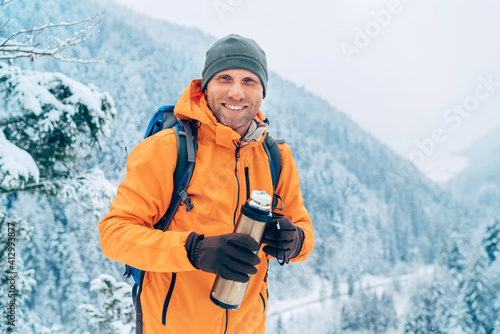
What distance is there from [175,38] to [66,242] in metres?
135

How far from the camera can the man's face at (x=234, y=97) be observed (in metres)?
2.19

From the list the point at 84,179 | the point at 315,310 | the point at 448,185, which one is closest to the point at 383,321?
the point at 315,310

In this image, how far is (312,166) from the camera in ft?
339

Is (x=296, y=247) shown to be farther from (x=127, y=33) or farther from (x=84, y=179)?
(x=127, y=33)

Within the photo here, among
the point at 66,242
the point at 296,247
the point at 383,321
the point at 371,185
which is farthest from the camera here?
the point at 371,185

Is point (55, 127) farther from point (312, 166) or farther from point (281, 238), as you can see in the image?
point (312, 166)

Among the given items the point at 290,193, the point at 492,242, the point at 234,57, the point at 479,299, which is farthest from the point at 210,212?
the point at 492,242

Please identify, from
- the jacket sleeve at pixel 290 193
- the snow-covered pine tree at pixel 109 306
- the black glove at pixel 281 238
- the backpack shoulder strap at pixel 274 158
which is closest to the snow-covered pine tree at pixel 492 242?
the snow-covered pine tree at pixel 109 306

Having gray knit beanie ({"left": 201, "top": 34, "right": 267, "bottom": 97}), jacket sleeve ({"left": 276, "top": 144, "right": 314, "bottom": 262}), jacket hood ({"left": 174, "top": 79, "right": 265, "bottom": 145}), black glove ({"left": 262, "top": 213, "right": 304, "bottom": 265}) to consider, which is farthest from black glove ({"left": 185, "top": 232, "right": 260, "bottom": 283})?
gray knit beanie ({"left": 201, "top": 34, "right": 267, "bottom": 97})

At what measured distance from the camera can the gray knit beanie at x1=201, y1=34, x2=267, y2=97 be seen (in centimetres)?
227

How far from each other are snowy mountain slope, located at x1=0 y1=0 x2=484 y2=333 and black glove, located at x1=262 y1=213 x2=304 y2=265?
34698 mm

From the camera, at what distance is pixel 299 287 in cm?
6725

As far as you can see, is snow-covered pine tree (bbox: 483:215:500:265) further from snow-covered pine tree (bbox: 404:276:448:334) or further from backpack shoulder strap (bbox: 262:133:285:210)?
backpack shoulder strap (bbox: 262:133:285:210)

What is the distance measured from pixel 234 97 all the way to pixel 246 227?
96 cm
